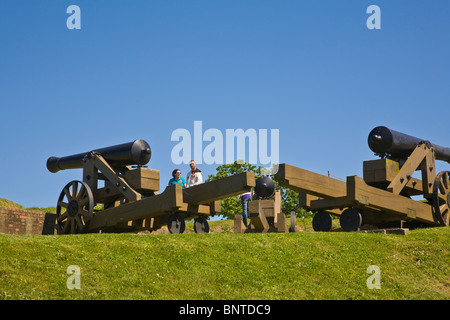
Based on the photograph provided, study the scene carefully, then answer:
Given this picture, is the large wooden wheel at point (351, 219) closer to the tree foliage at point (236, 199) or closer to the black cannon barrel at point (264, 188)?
the black cannon barrel at point (264, 188)

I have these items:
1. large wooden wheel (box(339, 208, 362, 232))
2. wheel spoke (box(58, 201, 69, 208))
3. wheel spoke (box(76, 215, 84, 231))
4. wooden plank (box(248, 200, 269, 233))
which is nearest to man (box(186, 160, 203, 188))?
wooden plank (box(248, 200, 269, 233))

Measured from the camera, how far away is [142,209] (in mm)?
17031

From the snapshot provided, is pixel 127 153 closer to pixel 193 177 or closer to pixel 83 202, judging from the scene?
pixel 83 202

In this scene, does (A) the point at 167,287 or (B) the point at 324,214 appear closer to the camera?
(A) the point at 167,287

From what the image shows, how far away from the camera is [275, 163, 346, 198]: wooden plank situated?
15.5 m

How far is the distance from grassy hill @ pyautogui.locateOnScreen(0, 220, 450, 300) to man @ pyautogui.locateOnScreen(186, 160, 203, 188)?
150 inches

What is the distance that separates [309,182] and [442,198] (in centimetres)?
A: 496

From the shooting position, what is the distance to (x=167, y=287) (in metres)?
11.0

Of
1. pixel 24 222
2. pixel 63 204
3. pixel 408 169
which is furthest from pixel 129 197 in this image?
pixel 408 169
